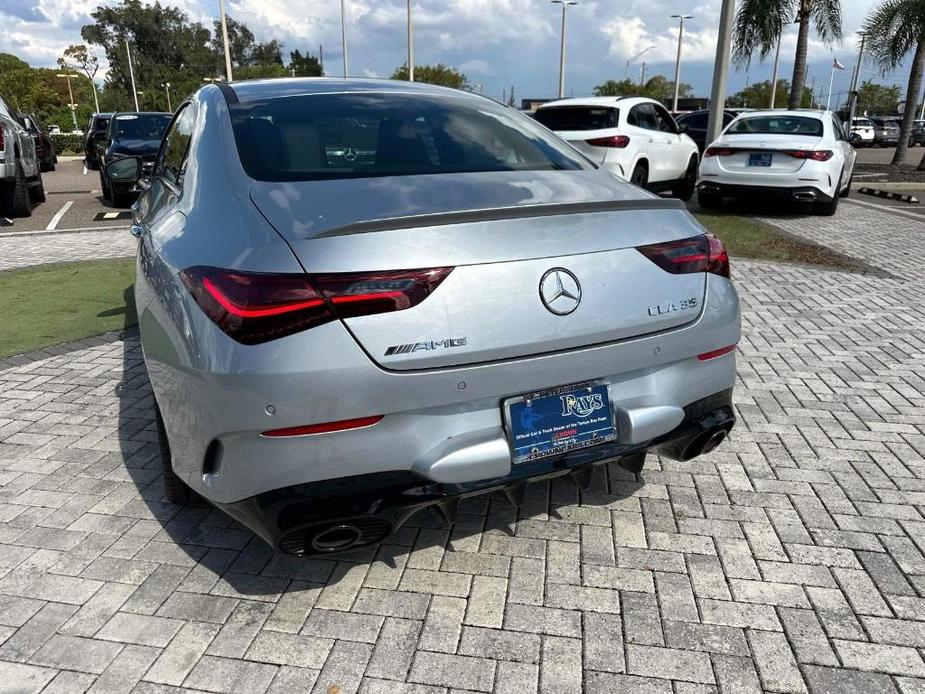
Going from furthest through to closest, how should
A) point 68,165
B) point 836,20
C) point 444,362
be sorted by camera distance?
point 68,165, point 836,20, point 444,362

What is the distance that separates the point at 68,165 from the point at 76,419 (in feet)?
84.1

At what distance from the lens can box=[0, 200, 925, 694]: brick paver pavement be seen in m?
2.25

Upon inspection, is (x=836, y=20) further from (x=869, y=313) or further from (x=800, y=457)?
(x=800, y=457)

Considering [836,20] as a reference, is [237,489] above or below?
below

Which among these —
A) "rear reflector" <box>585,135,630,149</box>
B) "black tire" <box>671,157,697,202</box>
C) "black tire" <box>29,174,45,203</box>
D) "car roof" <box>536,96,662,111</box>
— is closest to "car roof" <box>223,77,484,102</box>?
"rear reflector" <box>585,135,630,149</box>

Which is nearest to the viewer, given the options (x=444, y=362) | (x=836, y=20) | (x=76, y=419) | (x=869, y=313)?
(x=444, y=362)

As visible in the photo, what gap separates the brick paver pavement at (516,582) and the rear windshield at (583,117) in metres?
8.19

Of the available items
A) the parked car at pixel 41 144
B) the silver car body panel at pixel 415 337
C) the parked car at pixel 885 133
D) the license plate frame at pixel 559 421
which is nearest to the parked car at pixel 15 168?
the parked car at pixel 41 144

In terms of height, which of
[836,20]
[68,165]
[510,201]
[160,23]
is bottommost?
[68,165]

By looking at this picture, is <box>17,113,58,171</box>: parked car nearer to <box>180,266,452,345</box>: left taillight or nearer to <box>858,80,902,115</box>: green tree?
<box>180,266,452,345</box>: left taillight

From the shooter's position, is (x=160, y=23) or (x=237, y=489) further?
(x=160, y=23)

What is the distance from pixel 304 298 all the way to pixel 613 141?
9987 millimetres

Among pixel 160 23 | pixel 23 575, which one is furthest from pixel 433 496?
pixel 160 23

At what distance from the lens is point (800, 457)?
362cm
